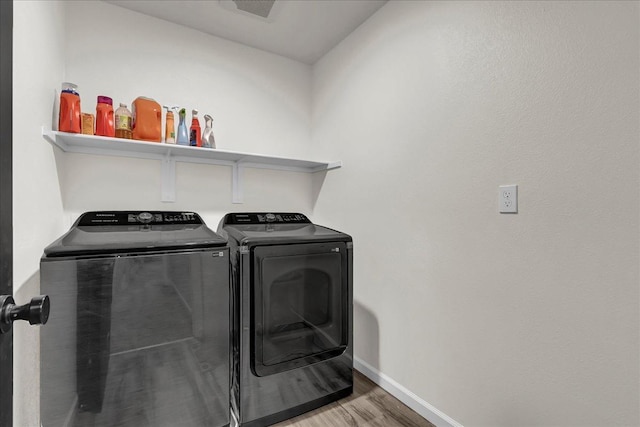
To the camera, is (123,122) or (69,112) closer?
(69,112)

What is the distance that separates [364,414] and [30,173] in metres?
2.04

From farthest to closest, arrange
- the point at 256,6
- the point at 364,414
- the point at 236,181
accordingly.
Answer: the point at 236,181 → the point at 256,6 → the point at 364,414

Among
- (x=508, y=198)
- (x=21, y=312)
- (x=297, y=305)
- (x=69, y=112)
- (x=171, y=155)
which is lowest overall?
(x=297, y=305)

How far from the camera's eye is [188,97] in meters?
2.29

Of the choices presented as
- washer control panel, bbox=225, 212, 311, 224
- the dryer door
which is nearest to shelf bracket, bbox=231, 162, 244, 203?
washer control panel, bbox=225, 212, 311, 224

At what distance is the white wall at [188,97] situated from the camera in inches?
77.8

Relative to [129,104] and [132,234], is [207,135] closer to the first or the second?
[129,104]

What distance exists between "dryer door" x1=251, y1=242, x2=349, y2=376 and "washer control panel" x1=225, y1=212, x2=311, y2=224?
0.66 metres

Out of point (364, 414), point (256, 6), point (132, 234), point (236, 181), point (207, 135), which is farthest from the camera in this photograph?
point (236, 181)

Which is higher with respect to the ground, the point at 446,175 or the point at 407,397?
the point at 446,175

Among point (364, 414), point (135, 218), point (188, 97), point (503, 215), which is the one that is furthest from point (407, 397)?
point (188, 97)

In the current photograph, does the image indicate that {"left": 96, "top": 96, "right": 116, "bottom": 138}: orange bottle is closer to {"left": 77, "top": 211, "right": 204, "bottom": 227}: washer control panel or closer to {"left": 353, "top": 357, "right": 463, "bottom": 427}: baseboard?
{"left": 77, "top": 211, "right": 204, "bottom": 227}: washer control panel

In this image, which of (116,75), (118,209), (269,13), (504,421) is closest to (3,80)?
(118,209)

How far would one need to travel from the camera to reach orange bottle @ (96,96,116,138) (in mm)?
1824
